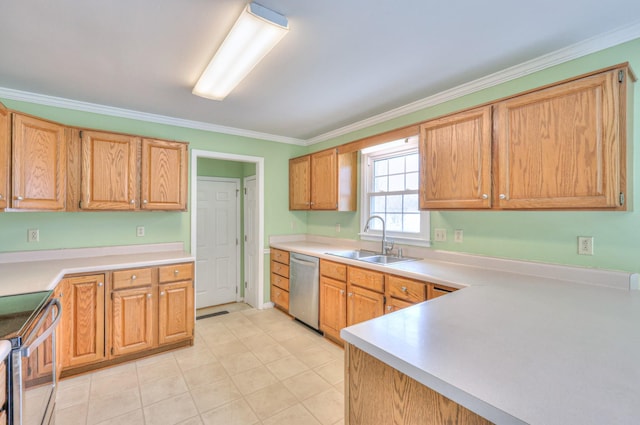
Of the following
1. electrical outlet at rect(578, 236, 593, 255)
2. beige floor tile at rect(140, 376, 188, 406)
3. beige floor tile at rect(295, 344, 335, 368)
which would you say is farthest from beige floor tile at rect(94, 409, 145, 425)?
electrical outlet at rect(578, 236, 593, 255)

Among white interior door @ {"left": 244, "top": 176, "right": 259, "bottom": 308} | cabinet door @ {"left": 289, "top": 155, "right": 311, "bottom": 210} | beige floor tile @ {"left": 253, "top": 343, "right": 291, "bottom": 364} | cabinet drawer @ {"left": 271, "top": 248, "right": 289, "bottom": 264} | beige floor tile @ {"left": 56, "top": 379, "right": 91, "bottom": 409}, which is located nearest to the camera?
beige floor tile @ {"left": 56, "top": 379, "right": 91, "bottom": 409}

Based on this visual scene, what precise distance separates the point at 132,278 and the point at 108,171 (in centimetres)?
103

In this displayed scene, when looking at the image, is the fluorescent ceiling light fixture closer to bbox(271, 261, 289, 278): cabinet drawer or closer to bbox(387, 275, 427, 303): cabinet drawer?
bbox(387, 275, 427, 303): cabinet drawer

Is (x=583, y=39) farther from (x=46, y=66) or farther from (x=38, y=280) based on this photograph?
(x=38, y=280)

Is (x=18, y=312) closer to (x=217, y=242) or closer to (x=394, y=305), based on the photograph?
(x=394, y=305)

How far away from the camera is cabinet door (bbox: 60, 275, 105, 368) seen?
2279mm

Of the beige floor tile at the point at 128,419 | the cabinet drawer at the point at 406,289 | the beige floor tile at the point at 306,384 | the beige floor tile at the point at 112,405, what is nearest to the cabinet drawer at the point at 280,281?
the beige floor tile at the point at 306,384

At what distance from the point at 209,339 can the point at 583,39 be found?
396 cm

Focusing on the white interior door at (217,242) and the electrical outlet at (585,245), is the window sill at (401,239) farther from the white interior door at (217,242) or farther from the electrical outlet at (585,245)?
the white interior door at (217,242)

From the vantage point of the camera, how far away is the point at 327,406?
203 cm

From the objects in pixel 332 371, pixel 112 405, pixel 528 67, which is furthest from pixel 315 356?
pixel 528 67

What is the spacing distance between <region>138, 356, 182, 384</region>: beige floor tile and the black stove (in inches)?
43.0

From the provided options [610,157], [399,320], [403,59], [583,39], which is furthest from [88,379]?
[583,39]

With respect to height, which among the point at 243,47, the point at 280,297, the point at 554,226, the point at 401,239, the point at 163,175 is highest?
the point at 243,47
